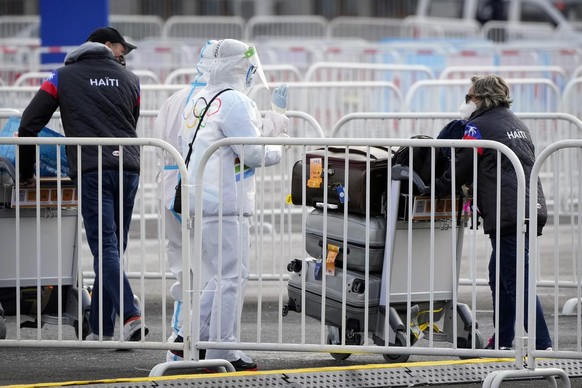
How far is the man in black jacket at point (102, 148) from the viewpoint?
7766 millimetres

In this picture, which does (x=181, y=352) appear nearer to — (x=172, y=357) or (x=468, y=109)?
(x=172, y=357)

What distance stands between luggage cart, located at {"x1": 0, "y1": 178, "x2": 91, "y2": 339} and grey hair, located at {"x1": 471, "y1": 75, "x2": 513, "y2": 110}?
2.36 m

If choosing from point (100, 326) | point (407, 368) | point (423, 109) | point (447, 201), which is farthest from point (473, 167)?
point (423, 109)

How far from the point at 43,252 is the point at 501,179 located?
8.52 feet

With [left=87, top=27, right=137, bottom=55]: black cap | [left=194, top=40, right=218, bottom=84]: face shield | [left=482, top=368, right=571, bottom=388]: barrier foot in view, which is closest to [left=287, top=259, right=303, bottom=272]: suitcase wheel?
[left=194, top=40, right=218, bottom=84]: face shield

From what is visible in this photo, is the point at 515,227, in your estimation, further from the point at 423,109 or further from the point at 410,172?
the point at 423,109

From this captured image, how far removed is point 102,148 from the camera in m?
7.79

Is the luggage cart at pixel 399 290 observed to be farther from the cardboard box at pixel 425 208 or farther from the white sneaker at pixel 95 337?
the white sneaker at pixel 95 337

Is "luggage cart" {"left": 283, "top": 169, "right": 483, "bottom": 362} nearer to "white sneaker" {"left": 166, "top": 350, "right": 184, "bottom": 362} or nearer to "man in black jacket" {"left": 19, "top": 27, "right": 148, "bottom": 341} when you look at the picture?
"white sneaker" {"left": 166, "top": 350, "right": 184, "bottom": 362}

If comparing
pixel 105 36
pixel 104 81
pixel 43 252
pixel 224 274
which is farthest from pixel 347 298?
pixel 105 36

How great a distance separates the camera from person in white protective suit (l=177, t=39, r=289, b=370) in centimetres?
720

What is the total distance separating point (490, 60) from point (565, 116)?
35.7 ft

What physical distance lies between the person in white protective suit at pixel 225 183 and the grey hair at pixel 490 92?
1230 millimetres

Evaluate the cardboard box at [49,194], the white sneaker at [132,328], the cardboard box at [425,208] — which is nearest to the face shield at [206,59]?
the cardboard box at [49,194]
